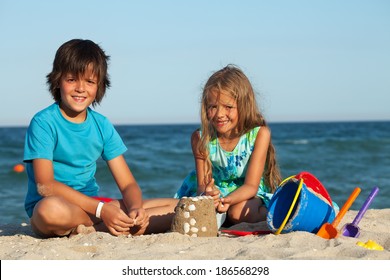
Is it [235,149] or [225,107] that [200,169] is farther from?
[225,107]

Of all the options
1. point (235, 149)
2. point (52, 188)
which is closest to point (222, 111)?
point (235, 149)

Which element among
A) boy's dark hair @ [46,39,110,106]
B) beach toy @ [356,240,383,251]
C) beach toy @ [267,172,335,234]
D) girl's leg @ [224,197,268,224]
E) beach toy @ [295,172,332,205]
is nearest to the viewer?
beach toy @ [356,240,383,251]

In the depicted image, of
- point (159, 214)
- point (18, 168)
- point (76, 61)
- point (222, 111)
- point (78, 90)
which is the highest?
point (76, 61)

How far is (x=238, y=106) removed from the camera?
452 cm

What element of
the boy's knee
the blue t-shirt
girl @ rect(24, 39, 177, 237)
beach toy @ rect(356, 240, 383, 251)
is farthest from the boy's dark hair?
beach toy @ rect(356, 240, 383, 251)

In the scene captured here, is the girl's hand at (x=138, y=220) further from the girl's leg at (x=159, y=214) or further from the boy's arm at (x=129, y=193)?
the girl's leg at (x=159, y=214)

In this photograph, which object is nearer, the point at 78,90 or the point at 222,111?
the point at 78,90

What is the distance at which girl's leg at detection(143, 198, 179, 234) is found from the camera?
4.25m

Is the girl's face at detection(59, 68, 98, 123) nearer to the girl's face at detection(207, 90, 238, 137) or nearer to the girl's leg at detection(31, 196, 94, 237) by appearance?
the girl's leg at detection(31, 196, 94, 237)

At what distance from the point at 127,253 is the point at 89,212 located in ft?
2.55

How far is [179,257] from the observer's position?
3166 mm

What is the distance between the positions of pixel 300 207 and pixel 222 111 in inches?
40.2

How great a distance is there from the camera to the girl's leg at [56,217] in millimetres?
3791

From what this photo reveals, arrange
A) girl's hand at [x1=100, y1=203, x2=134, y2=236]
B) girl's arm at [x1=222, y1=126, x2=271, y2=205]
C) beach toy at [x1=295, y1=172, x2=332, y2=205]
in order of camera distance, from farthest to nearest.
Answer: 1. girl's arm at [x1=222, y1=126, x2=271, y2=205]
2. beach toy at [x1=295, y1=172, x2=332, y2=205]
3. girl's hand at [x1=100, y1=203, x2=134, y2=236]
